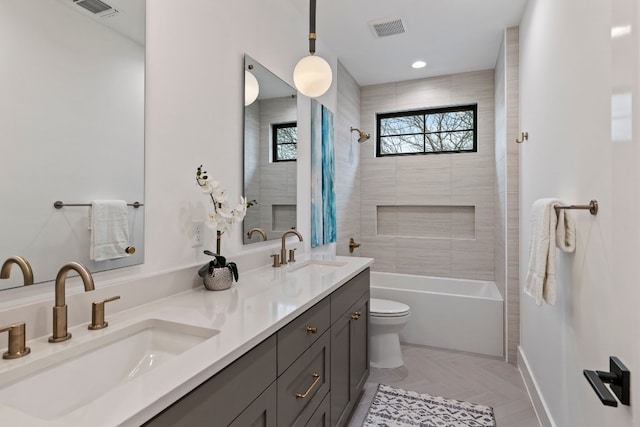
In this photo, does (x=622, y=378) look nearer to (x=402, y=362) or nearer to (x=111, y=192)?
(x=111, y=192)

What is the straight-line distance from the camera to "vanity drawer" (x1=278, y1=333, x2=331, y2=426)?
1125 mm

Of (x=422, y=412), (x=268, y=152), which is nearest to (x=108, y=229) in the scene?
(x=268, y=152)

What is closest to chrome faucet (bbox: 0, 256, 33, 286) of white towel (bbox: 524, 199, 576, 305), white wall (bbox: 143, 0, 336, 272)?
white wall (bbox: 143, 0, 336, 272)

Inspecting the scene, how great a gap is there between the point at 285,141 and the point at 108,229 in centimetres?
132

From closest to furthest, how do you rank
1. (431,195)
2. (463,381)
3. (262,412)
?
(262,412), (463,381), (431,195)

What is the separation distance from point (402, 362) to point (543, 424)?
104 cm

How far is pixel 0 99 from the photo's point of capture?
846 millimetres

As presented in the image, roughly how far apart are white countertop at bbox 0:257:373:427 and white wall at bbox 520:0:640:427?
0.88 m

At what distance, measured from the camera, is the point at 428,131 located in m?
3.87

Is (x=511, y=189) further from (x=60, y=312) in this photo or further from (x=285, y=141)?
(x=60, y=312)

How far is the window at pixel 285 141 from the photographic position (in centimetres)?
215

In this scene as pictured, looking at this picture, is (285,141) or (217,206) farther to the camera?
(285,141)

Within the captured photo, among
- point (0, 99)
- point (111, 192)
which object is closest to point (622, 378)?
point (111, 192)

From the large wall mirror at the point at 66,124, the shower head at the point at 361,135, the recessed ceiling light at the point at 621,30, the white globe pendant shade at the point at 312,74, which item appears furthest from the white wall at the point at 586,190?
the shower head at the point at 361,135
